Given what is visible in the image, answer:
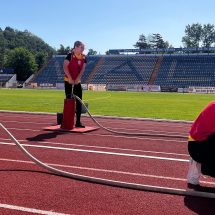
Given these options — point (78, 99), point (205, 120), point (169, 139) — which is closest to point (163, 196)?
point (205, 120)

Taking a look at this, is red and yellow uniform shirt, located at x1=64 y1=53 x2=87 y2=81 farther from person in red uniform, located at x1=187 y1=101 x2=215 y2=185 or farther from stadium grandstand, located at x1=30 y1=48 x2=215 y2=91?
stadium grandstand, located at x1=30 y1=48 x2=215 y2=91

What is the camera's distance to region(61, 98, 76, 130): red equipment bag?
10.2 m

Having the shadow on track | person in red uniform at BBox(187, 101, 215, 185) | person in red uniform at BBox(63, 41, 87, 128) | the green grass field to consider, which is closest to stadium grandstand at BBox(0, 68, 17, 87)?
the green grass field

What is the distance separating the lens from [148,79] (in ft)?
236

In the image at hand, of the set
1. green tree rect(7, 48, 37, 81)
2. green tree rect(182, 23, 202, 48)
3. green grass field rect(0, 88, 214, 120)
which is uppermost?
green tree rect(182, 23, 202, 48)

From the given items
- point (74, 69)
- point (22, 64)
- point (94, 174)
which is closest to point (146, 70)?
point (22, 64)

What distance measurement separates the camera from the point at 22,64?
333 ft

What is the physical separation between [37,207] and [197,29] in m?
133

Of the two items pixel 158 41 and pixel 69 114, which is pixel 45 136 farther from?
pixel 158 41

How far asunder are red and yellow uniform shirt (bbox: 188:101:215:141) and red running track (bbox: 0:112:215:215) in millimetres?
668

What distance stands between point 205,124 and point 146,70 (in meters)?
70.9

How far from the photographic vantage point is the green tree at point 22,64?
330ft

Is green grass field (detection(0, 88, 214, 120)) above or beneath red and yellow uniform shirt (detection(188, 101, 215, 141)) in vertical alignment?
beneath

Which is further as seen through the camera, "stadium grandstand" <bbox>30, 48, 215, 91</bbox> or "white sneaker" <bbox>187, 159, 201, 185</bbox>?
"stadium grandstand" <bbox>30, 48, 215, 91</bbox>
